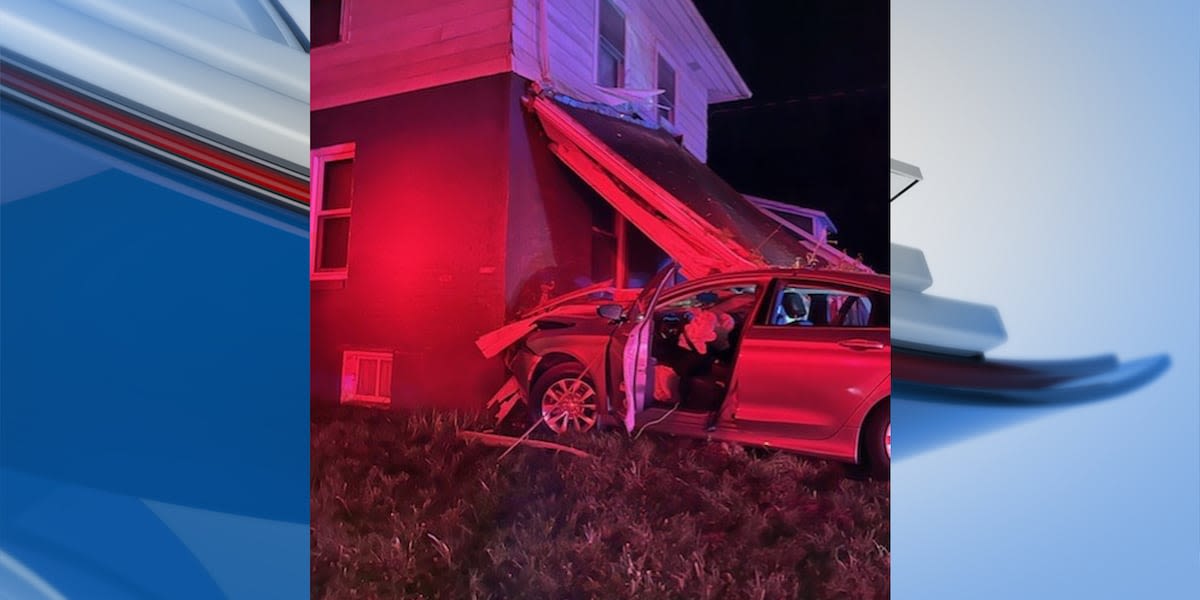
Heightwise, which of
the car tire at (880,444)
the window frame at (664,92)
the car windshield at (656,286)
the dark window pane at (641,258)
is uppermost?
the window frame at (664,92)

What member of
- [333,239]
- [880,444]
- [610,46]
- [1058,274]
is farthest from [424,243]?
[1058,274]

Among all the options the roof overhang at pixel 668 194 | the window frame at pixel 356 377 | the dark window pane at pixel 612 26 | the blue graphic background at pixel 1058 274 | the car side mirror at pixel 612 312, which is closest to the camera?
the blue graphic background at pixel 1058 274

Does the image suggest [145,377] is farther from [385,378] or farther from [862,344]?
[862,344]

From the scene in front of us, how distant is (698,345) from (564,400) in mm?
470

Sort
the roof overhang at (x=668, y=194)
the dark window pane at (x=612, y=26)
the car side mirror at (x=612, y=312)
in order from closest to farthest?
the roof overhang at (x=668, y=194)
the car side mirror at (x=612, y=312)
the dark window pane at (x=612, y=26)

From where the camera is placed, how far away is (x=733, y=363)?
2.05 m

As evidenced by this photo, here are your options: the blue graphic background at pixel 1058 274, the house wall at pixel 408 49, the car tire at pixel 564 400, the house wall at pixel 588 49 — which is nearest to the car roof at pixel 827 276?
the blue graphic background at pixel 1058 274

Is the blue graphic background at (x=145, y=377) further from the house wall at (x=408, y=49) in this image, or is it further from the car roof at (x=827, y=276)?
the car roof at (x=827, y=276)

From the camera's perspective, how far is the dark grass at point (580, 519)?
197 cm

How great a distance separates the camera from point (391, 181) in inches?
98.6

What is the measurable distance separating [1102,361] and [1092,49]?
2.90ft

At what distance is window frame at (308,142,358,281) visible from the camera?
2.51m

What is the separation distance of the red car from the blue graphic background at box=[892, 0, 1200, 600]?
0.16m

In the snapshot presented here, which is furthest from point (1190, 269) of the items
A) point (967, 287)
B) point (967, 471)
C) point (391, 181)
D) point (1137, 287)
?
point (391, 181)
